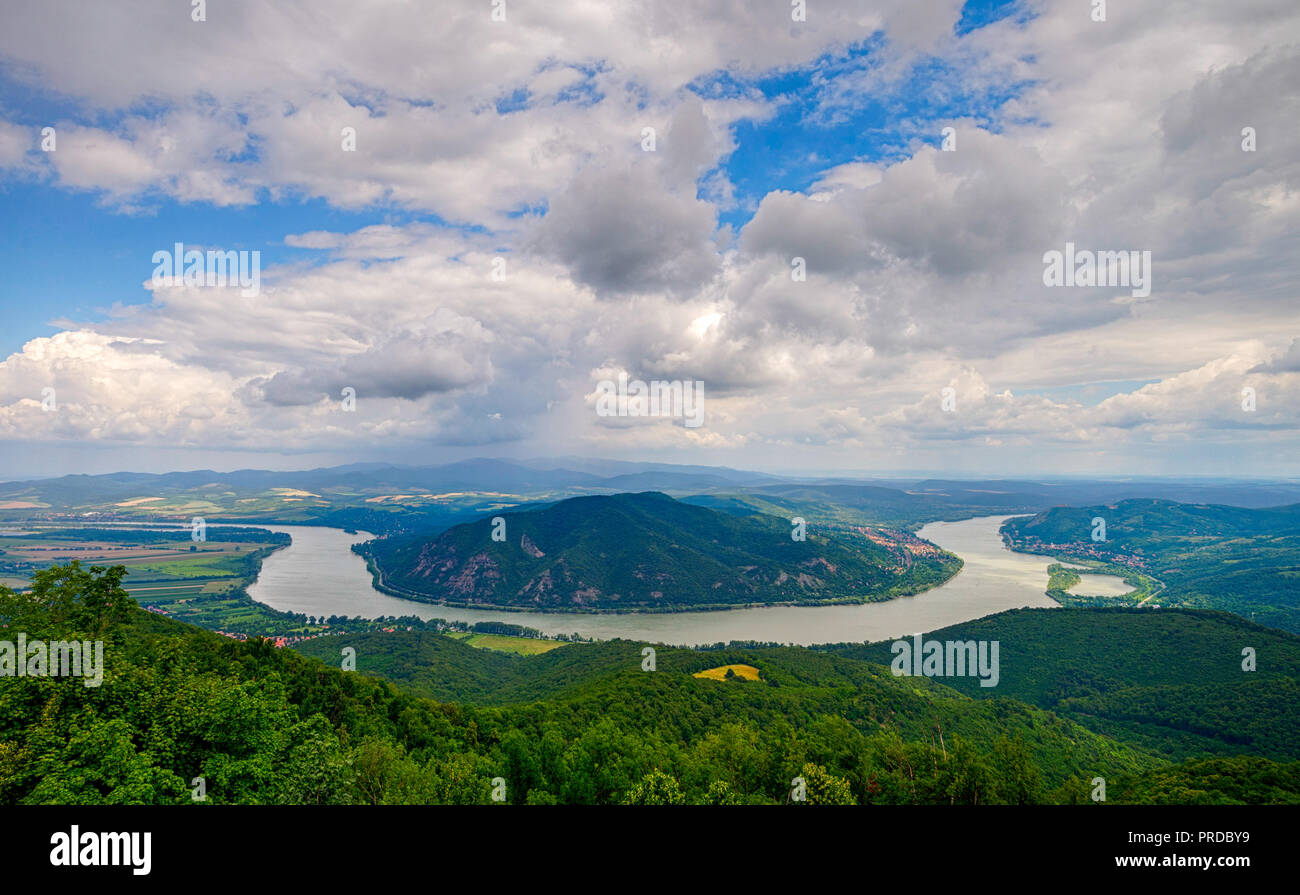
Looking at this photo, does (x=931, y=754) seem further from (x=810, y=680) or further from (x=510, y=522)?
(x=510, y=522)

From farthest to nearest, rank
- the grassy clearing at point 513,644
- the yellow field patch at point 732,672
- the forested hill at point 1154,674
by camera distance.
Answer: the grassy clearing at point 513,644 < the yellow field patch at point 732,672 < the forested hill at point 1154,674

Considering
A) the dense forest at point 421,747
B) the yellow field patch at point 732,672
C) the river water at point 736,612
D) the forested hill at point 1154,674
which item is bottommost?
the river water at point 736,612

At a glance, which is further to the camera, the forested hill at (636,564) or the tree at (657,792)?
the forested hill at (636,564)

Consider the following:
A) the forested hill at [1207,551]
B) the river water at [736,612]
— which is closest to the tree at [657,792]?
the river water at [736,612]

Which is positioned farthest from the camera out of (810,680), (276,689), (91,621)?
(810,680)

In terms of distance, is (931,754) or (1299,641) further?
(1299,641)

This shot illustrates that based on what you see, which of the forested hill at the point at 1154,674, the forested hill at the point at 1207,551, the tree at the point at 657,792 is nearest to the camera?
the tree at the point at 657,792

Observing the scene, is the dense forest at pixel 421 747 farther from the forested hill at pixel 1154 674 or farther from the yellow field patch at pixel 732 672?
the forested hill at pixel 1154 674
